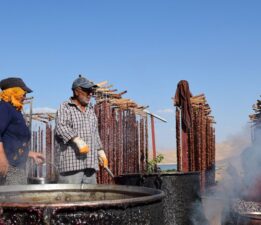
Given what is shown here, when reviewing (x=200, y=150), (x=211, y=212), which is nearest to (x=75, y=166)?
(x=211, y=212)

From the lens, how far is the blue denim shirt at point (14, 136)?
3.92 metres

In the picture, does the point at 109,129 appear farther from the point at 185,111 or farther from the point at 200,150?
the point at 200,150

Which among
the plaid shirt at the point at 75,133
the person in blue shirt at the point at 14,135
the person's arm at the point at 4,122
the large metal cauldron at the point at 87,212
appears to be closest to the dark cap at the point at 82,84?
the plaid shirt at the point at 75,133

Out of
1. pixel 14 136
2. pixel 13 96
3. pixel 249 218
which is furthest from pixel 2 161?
pixel 249 218

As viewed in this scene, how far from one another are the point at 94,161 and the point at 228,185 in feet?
7.23

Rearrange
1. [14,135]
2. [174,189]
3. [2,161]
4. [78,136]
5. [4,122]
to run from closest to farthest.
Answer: [2,161]
[4,122]
[14,135]
[78,136]
[174,189]

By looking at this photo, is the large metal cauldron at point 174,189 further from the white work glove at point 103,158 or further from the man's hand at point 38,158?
the man's hand at point 38,158

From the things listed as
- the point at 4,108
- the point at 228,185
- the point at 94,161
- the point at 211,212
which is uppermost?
the point at 4,108

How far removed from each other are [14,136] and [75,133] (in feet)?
2.03

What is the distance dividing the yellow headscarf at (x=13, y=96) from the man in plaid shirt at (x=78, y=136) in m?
0.45

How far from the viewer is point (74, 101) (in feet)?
15.6

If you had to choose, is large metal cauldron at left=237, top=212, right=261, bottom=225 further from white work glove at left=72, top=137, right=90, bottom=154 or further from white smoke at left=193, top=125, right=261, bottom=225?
white work glove at left=72, top=137, right=90, bottom=154

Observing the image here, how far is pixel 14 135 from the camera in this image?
13.8 feet

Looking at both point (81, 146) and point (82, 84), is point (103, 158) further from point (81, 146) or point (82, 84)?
point (82, 84)
